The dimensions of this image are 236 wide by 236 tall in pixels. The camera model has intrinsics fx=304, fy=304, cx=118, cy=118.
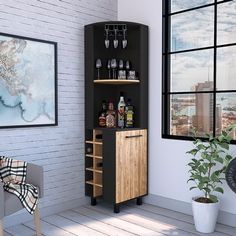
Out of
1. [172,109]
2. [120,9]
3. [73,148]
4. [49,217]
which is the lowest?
[49,217]

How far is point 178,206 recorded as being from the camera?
123 inches

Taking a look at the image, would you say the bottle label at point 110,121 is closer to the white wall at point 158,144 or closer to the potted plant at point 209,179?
the white wall at point 158,144

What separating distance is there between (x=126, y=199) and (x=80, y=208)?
1.68ft

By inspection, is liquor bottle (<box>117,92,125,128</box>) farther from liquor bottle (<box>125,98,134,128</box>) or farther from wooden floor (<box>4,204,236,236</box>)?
wooden floor (<box>4,204,236,236</box>)

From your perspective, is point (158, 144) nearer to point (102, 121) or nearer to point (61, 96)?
point (102, 121)

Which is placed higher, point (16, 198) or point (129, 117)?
point (129, 117)

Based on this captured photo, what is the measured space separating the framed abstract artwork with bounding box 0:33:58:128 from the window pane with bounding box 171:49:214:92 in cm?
125

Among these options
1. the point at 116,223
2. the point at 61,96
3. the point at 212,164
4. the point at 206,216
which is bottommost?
the point at 116,223

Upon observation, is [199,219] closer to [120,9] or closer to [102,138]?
[102,138]

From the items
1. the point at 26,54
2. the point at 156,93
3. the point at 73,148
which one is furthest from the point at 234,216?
the point at 26,54

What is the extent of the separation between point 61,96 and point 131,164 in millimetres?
994

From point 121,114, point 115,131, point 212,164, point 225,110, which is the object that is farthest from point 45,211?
point 225,110

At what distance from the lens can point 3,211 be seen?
6.77 ft

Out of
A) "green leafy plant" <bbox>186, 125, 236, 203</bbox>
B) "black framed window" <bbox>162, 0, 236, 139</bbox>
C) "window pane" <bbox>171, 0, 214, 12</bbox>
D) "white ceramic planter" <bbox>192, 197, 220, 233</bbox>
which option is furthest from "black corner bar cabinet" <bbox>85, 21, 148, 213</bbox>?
"white ceramic planter" <bbox>192, 197, 220, 233</bbox>
